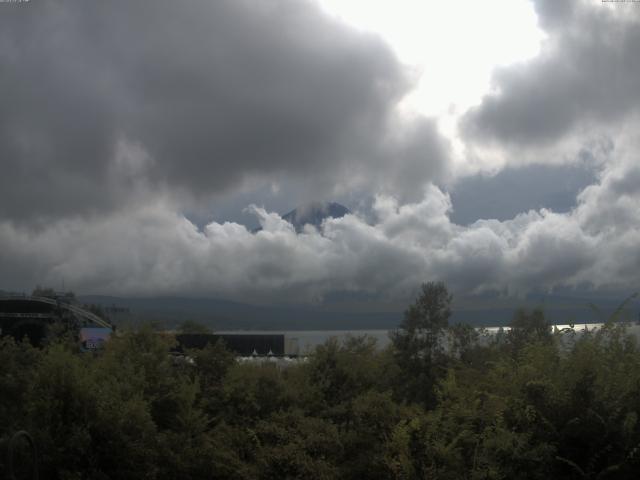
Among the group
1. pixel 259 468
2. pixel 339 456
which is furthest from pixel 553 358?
pixel 259 468

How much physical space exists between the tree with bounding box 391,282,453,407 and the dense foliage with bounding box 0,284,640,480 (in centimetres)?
561

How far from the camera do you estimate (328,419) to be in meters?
13.0

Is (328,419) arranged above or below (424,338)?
below

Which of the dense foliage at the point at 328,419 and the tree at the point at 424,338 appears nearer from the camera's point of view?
the dense foliage at the point at 328,419

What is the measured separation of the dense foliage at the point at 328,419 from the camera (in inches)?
336

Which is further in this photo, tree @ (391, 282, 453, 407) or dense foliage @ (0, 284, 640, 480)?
tree @ (391, 282, 453, 407)

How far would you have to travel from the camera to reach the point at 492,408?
948 cm

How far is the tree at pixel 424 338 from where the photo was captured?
20.5 metres

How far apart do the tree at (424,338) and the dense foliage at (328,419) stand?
221 inches

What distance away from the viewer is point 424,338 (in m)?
23.1

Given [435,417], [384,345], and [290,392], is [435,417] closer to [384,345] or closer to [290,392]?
[290,392]

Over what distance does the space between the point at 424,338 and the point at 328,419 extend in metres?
10.7

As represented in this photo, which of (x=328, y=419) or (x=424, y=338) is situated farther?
(x=424, y=338)

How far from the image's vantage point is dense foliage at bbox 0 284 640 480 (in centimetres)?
855
